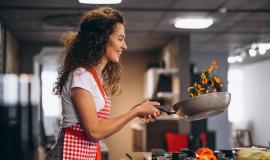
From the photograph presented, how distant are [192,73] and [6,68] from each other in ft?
10.6

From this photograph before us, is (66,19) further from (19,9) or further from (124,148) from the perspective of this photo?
(124,148)

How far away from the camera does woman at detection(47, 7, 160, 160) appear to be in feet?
5.76

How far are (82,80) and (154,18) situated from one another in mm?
4551

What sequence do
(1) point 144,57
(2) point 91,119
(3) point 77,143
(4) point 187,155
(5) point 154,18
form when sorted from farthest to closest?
(1) point 144,57
(5) point 154,18
(4) point 187,155
(3) point 77,143
(2) point 91,119

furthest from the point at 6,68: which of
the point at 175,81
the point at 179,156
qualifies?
the point at 179,156

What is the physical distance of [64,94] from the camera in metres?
1.86

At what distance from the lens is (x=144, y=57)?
9.93 m

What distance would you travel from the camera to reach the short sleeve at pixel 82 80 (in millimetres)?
1783

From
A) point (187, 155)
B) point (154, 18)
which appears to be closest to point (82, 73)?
point (187, 155)

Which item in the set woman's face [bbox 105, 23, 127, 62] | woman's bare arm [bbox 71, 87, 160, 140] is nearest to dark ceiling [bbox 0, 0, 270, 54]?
woman's face [bbox 105, 23, 127, 62]

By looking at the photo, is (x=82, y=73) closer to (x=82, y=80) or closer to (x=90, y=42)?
(x=82, y=80)

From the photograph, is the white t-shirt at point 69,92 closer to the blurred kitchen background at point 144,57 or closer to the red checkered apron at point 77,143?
the red checkered apron at point 77,143

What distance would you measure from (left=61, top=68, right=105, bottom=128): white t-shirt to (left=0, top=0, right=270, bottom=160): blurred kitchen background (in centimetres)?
282

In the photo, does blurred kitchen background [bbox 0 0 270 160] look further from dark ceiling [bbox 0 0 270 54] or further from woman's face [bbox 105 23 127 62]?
woman's face [bbox 105 23 127 62]
